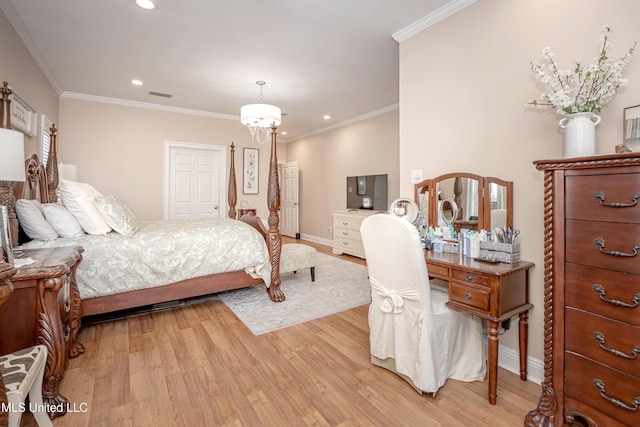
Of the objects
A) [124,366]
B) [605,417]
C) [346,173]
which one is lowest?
[124,366]

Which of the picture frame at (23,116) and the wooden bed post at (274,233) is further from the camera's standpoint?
the wooden bed post at (274,233)

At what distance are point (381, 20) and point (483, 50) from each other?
3.01 feet

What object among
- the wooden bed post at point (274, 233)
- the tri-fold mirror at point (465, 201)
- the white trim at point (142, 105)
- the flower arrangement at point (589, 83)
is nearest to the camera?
the flower arrangement at point (589, 83)

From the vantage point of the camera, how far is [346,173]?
6297 millimetres

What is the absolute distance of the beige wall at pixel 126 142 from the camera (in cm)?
466

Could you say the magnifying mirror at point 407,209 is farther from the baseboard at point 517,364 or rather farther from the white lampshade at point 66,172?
the white lampshade at point 66,172

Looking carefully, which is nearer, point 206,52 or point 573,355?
point 573,355

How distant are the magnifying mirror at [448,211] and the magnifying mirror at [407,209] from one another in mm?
181

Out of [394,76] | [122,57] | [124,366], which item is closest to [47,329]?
[124,366]

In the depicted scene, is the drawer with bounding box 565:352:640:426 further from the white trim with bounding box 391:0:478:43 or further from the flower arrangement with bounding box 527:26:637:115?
the white trim with bounding box 391:0:478:43

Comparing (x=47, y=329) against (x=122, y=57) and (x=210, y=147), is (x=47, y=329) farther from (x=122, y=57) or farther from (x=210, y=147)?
(x=210, y=147)

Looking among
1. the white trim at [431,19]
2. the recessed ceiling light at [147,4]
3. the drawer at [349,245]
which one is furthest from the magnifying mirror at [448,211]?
the drawer at [349,245]

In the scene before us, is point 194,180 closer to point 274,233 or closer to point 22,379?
point 274,233

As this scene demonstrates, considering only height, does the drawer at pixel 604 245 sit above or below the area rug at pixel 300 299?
above
